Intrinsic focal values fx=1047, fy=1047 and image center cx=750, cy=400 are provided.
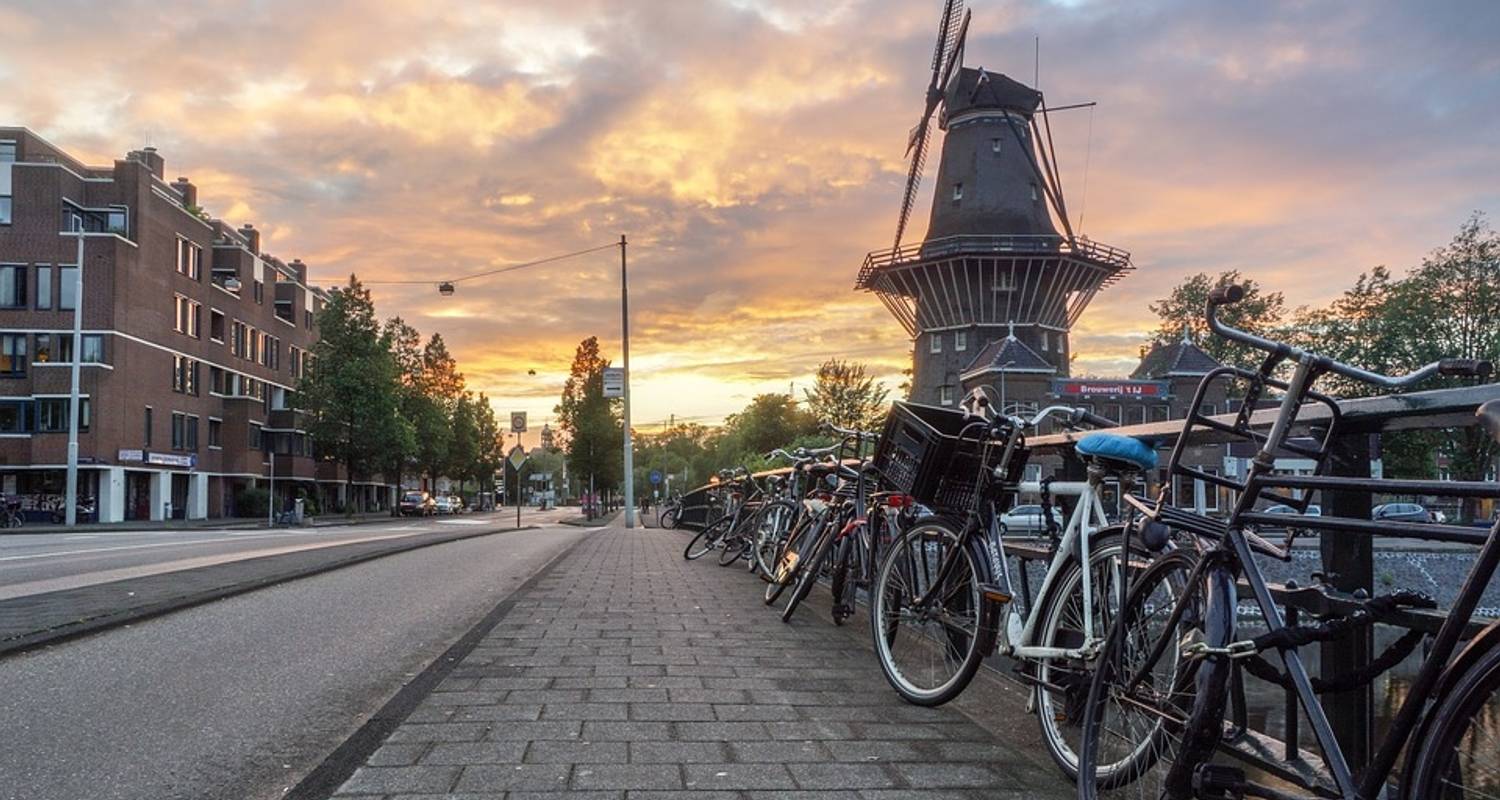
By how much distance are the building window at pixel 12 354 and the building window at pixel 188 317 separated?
6.34 metres

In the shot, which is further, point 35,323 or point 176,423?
point 176,423

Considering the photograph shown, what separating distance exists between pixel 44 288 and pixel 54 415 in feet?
16.5

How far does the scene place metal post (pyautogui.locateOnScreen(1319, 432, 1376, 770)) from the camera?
2.60 meters

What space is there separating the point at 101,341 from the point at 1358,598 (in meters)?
47.1

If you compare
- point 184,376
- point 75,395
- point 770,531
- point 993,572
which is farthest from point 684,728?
point 184,376

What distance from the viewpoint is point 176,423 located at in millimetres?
47281

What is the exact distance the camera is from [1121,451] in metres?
3.14

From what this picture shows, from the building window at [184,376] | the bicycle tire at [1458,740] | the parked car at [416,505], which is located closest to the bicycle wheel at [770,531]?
the bicycle tire at [1458,740]

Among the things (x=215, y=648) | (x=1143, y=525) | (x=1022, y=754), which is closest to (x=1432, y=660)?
(x=1143, y=525)

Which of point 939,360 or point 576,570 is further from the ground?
point 939,360

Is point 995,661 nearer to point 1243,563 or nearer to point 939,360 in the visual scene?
point 1243,563

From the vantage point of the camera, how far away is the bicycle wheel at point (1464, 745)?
1807mm

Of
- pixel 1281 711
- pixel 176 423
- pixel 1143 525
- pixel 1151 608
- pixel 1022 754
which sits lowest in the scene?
pixel 1022 754

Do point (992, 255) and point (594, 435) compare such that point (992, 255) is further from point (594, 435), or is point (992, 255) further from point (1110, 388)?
point (594, 435)
